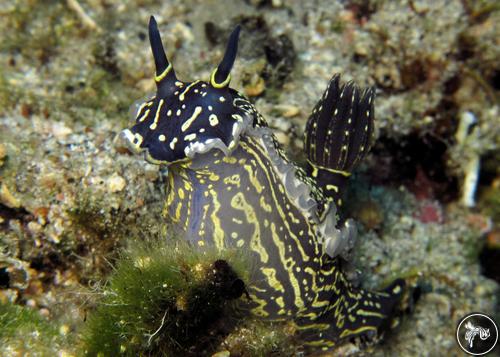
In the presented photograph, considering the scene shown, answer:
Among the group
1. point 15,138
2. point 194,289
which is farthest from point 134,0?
point 194,289

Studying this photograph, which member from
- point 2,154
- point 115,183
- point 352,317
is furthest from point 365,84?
point 2,154

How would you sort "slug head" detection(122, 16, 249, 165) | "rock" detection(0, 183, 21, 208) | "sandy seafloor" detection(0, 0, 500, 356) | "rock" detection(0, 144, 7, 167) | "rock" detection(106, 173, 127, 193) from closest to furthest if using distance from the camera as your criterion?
"slug head" detection(122, 16, 249, 165) < "rock" detection(0, 183, 21, 208) < "rock" detection(0, 144, 7, 167) < "rock" detection(106, 173, 127, 193) < "sandy seafloor" detection(0, 0, 500, 356)

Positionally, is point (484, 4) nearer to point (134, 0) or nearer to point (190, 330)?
point (134, 0)
